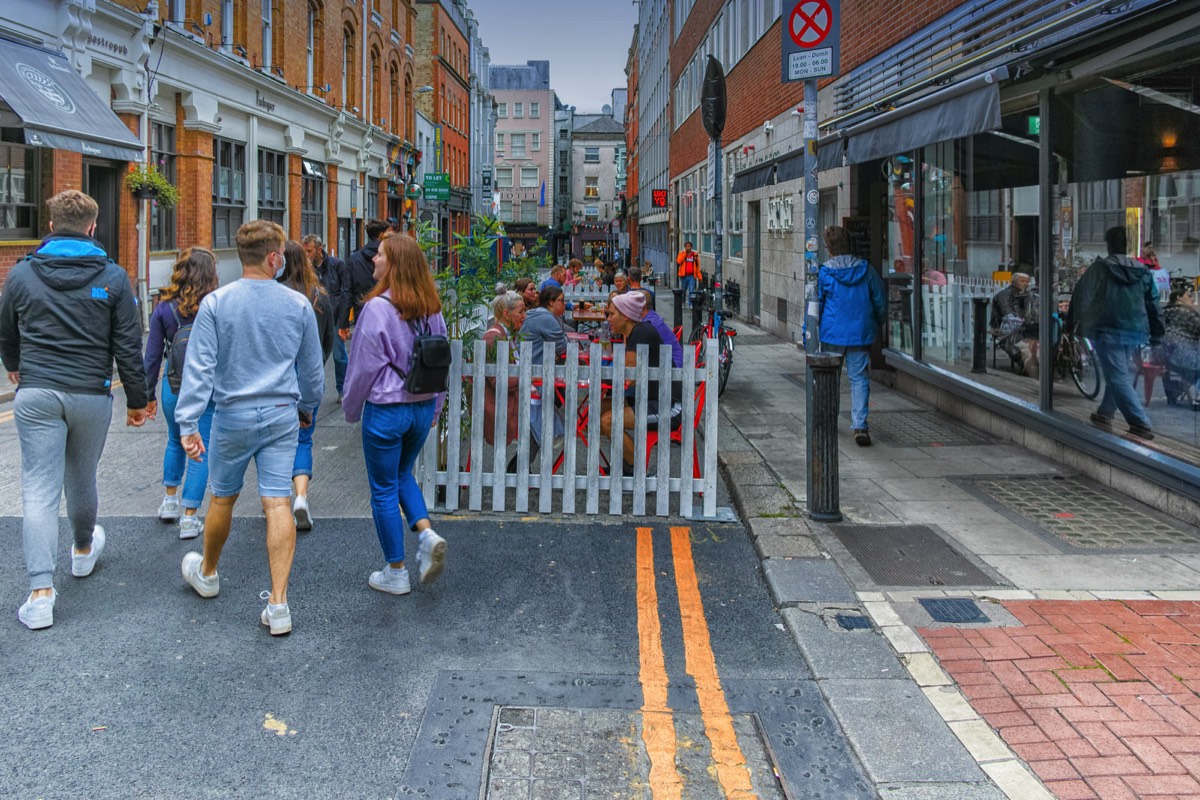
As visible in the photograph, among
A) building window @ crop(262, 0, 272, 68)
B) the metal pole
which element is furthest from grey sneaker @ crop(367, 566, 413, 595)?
building window @ crop(262, 0, 272, 68)

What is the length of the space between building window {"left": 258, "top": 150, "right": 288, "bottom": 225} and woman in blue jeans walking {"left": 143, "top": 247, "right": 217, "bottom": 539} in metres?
20.2

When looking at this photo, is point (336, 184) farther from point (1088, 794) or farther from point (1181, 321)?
point (1088, 794)

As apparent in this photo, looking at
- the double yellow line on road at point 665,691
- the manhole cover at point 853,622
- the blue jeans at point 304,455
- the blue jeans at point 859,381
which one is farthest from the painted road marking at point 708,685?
the blue jeans at point 859,381

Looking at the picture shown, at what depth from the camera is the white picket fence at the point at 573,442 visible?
254 inches

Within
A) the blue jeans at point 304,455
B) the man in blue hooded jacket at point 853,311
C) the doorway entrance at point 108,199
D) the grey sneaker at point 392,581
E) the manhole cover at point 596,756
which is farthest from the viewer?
the doorway entrance at point 108,199

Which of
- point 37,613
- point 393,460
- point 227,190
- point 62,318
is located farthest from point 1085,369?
point 227,190

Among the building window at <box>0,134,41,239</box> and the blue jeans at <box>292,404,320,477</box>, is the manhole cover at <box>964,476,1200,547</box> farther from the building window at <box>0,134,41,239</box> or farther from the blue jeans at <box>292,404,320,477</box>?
the building window at <box>0,134,41,239</box>

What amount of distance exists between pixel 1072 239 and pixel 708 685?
5.39 metres

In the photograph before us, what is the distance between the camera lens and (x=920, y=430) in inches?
379

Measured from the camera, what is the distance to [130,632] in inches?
179

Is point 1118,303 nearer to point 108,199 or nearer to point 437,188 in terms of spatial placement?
point 108,199

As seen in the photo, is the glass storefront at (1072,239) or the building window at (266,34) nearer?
the glass storefront at (1072,239)

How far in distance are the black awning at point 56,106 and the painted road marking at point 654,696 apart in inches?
485

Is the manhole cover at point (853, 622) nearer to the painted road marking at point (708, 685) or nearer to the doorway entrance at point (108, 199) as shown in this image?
the painted road marking at point (708, 685)
